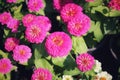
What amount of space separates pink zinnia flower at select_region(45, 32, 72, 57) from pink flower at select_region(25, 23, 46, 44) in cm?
4

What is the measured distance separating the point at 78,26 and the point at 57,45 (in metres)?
0.15

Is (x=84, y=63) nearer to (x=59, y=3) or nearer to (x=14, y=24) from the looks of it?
(x=59, y=3)

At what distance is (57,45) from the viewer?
1272mm

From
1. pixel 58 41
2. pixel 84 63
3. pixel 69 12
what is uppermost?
pixel 69 12

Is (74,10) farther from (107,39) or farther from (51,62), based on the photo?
(107,39)

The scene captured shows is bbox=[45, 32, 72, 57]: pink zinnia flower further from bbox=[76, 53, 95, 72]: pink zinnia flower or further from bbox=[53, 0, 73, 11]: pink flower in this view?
bbox=[53, 0, 73, 11]: pink flower

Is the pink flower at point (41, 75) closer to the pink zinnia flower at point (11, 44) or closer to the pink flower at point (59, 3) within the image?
the pink zinnia flower at point (11, 44)

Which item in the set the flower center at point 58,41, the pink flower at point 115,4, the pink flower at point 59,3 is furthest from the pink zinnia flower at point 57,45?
the pink flower at point 115,4

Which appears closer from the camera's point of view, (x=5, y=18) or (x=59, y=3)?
(x=59, y=3)

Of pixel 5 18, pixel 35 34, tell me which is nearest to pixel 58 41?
pixel 35 34

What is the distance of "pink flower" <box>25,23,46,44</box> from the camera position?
1319 mm

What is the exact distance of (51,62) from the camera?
4.77 ft

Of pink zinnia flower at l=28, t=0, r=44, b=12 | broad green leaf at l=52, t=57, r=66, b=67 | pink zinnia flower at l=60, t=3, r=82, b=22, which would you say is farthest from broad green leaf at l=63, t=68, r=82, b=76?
pink zinnia flower at l=28, t=0, r=44, b=12

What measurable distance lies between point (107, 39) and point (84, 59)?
2.42 ft
